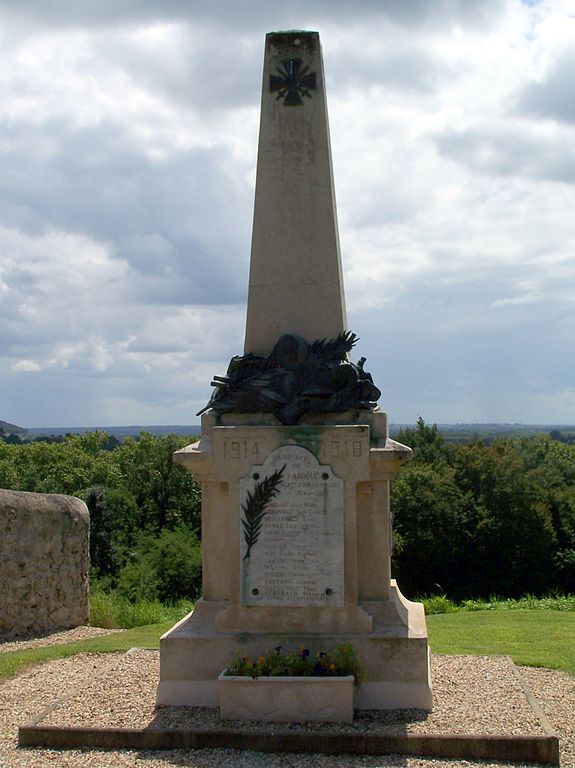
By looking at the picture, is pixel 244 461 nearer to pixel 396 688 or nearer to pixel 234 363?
pixel 234 363

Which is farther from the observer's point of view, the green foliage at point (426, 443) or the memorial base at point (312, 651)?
the green foliage at point (426, 443)

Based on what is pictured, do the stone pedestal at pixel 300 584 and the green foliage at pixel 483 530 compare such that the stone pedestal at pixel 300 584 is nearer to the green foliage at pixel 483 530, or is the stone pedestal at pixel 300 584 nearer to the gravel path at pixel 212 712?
the gravel path at pixel 212 712

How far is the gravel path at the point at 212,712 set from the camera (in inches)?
233

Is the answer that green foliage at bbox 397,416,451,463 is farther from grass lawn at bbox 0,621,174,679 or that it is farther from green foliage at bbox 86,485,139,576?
grass lawn at bbox 0,621,174,679

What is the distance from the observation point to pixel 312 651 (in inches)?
270

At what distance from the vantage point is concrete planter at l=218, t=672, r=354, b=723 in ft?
21.2

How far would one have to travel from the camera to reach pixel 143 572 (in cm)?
2291

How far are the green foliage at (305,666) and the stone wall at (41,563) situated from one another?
6.63m

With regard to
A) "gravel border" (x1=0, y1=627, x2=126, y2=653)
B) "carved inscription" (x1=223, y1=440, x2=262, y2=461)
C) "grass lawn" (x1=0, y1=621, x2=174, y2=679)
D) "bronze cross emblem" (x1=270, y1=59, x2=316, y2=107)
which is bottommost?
"gravel border" (x1=0, y1=627, x2=126, y2=653)

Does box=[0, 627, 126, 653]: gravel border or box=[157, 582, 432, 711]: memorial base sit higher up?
box=[157, 582, 432, 711]: memorial base

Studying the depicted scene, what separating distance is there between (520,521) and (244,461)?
26.0 m

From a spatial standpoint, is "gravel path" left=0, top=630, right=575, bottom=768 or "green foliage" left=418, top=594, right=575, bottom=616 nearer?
"gravel path" left=0, top=630, right=575, bottom=768

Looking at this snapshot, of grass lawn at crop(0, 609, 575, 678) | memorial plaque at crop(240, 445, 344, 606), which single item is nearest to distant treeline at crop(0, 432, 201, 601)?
grass lawn at crop(0, 609, 575, 678)

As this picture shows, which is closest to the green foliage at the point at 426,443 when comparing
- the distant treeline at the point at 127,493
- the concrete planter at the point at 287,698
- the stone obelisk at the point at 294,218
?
the distant treeline at the point at 127,493
